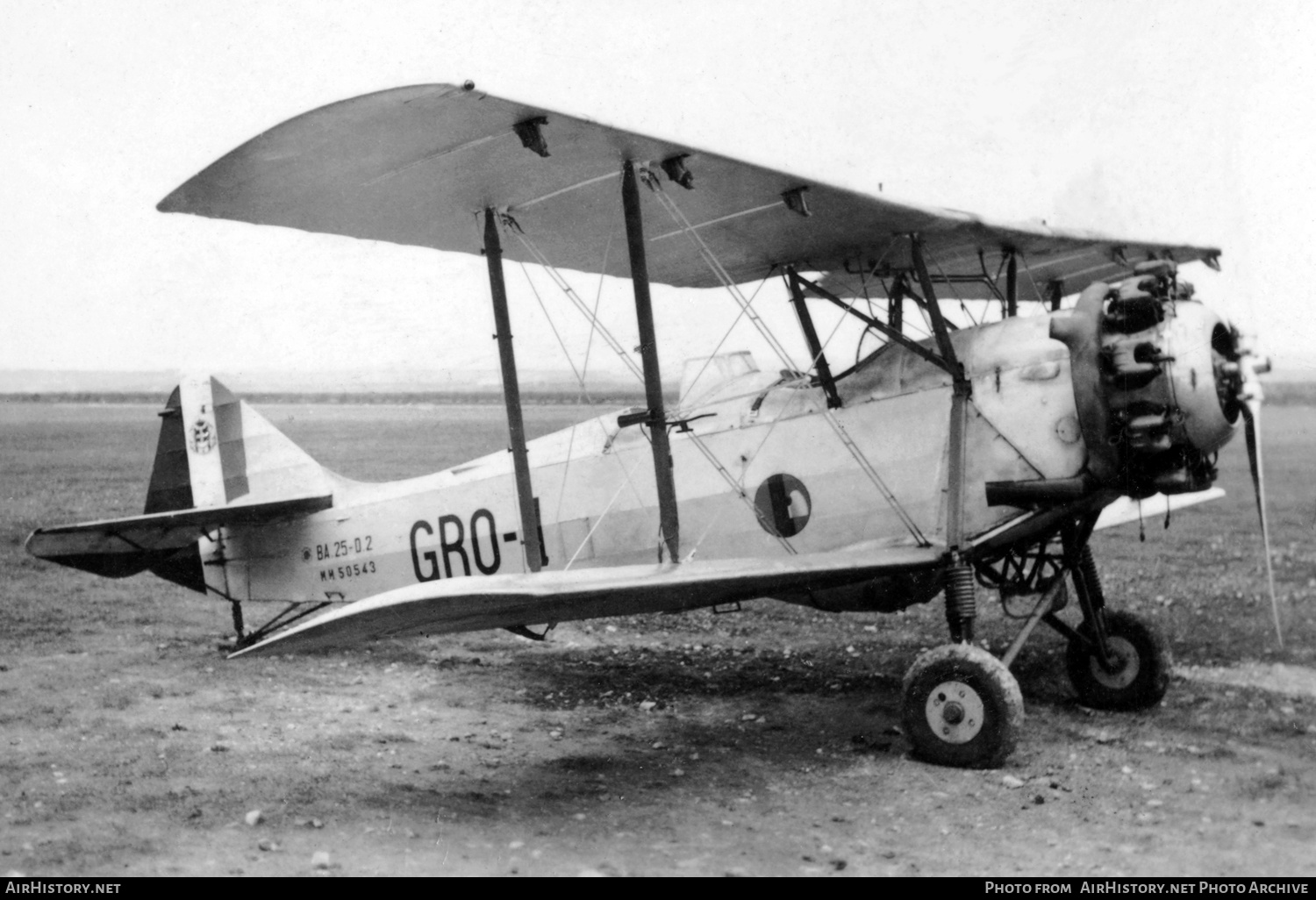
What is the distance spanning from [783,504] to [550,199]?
2036 mm

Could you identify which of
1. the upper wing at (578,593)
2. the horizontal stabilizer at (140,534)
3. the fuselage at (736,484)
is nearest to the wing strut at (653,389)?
the upper wing at (578,593)

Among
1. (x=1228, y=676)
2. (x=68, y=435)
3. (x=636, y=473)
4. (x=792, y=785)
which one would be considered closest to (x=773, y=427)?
(x=636, y=473)

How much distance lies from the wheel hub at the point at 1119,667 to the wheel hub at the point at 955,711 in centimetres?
163

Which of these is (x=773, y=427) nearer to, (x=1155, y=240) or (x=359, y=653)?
(x=1155, y=240)

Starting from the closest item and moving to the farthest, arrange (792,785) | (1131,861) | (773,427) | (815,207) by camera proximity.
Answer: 1. (1131,861)
2. (792,785)
3. (815,207)
4. (773,427)

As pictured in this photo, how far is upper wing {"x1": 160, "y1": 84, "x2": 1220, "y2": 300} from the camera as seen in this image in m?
4.30

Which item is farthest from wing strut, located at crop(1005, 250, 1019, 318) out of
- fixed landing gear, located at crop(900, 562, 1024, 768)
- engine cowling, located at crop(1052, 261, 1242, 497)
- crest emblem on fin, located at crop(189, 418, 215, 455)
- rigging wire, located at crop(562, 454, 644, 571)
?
crest emblem on fin, located at crop(189, 418, 215, 455)

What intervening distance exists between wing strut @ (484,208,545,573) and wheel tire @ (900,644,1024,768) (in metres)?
1.99

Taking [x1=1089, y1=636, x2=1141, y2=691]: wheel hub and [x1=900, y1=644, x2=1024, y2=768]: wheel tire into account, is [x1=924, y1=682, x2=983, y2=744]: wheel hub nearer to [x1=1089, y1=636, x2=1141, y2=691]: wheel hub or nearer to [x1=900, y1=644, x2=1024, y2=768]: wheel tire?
[x1=900, y1=644, x2=1024, y2=768]: wheel tire

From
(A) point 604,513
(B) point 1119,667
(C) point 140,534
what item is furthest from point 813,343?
(C) point 140,534

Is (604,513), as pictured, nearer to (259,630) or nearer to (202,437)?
(259,630)

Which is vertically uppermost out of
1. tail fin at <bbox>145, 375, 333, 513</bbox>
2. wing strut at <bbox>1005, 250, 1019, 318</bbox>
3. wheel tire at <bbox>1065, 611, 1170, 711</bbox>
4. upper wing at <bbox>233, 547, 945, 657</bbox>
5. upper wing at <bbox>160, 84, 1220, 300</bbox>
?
upper wing at <bbox>160, 84, 1220, 300</bbox>

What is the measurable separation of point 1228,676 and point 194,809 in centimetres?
577

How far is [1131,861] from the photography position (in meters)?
3.69
